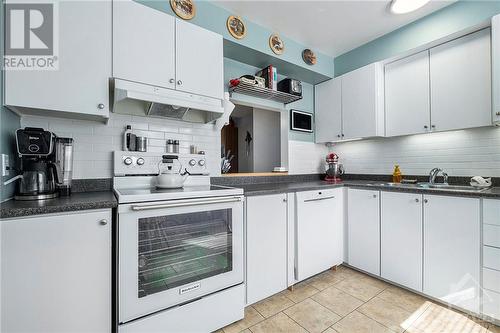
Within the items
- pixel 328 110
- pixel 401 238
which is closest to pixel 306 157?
pixel 328 110

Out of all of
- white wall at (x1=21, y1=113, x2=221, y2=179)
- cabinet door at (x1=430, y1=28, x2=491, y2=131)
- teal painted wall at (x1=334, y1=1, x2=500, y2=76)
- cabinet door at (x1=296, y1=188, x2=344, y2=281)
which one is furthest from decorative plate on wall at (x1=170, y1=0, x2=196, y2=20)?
cabinet door at (x1=430, y1=28, x2=491, y2=131)

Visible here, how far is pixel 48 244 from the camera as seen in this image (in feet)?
3.39

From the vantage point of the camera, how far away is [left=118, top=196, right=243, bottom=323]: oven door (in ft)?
3.92

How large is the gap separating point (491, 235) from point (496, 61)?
1.39 metres

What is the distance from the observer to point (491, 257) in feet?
4.99

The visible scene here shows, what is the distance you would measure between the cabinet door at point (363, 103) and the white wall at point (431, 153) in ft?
1.07

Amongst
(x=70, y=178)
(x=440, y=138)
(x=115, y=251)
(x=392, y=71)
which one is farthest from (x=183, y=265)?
(x=392, y=71)

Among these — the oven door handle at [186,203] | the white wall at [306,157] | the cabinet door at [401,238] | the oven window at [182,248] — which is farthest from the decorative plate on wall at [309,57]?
the oven window at [182,248]

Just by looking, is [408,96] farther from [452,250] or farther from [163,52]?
[163,52]

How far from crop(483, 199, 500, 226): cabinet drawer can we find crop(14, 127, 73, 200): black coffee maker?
292 cm

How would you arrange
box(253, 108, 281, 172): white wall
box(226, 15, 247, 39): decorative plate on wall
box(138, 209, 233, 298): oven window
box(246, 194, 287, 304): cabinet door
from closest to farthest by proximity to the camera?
box(138, 209, 233, 298): oven window
box(246, 194, 287, 304): cabinet door
box(226, 15, 247, 39): decorative plate on wall
box(253, 108, 281, 172): white wall

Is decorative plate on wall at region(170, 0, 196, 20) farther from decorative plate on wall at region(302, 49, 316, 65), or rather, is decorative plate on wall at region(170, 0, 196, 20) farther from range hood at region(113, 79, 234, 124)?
decorative plate on wall at region(302, 49, 316, 65)

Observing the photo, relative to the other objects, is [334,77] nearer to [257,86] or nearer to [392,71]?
[392,71]

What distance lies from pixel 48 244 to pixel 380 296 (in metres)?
2.42
